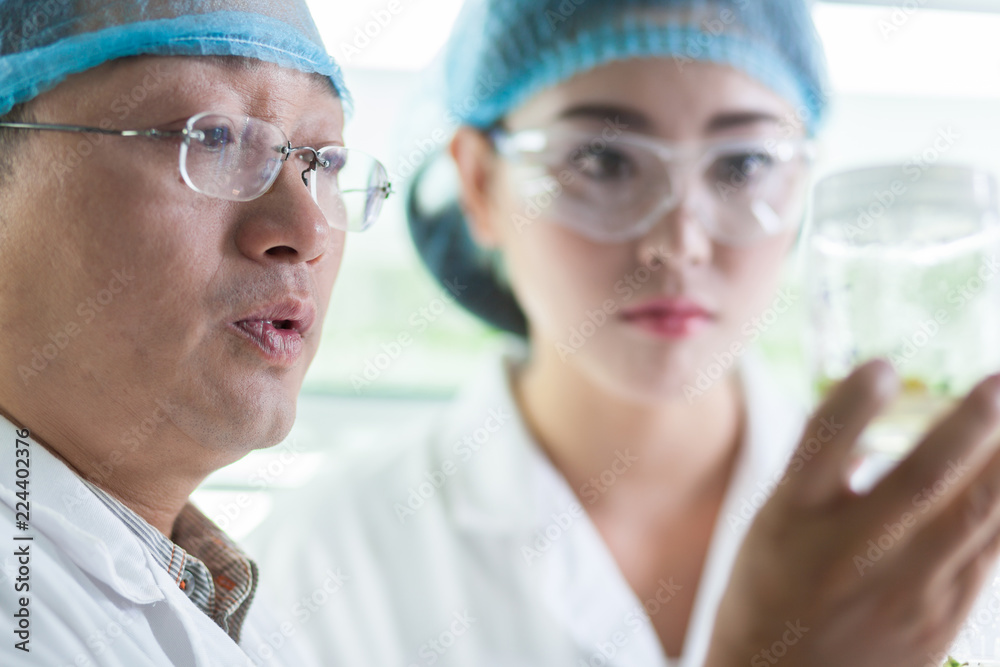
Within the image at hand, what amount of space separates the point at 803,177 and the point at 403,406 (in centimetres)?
131

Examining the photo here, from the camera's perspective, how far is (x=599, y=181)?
1448 mm

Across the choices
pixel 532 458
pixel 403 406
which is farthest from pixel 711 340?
pixel 403 406

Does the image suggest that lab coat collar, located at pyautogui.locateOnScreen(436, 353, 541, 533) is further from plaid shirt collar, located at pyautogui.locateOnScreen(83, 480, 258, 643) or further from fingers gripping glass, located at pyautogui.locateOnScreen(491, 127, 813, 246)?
plaid shirt collar, located at pyautogui.locateOnScreen(83, 480, 258, 643)

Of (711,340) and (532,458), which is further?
(532,458)

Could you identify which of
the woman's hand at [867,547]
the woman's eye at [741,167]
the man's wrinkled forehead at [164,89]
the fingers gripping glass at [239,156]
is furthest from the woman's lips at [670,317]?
the man's wrinkled forehead at [164,89]

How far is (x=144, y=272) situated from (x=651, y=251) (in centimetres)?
93

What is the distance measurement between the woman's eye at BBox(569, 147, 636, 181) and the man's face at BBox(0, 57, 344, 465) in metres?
0.73

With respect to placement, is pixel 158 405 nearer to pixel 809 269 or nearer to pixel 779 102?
pixel 809 269

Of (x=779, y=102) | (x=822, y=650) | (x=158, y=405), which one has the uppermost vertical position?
(x=779, y=102)

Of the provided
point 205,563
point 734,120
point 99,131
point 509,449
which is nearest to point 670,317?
point 734,120

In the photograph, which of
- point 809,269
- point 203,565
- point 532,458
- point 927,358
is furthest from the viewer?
point 532,458

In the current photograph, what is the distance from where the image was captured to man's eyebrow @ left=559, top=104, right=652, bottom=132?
1.39 m

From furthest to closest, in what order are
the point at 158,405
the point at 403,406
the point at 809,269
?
A: 1. the point at 403,406
2. the point at 809,269
3. the point at 158,405

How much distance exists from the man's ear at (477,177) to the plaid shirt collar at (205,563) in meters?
0.90
